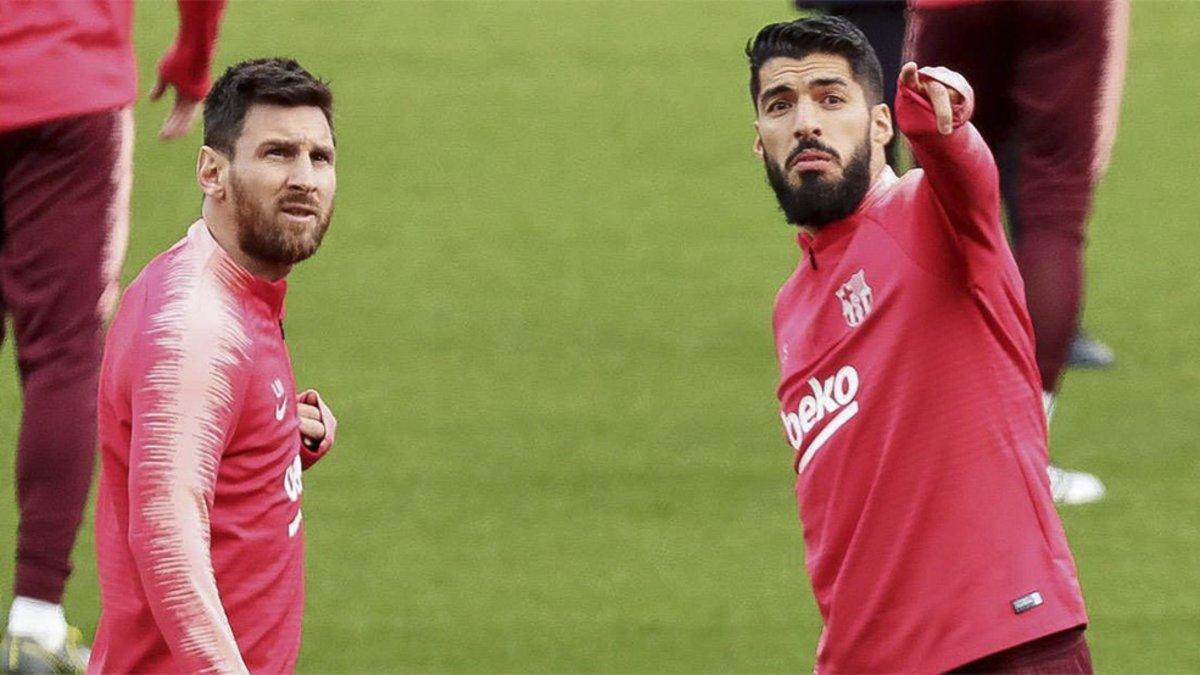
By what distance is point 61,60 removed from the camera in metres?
5.02

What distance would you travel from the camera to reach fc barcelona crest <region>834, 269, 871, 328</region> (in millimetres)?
3816

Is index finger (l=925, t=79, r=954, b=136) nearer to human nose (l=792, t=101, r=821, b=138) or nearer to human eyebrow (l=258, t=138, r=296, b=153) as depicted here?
human nose (l=792, t=101, r=821, b=138)

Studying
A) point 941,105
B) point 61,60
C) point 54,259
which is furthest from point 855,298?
point 61,60

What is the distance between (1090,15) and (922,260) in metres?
2.48

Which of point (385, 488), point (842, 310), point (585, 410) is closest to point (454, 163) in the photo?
point (585, 410)

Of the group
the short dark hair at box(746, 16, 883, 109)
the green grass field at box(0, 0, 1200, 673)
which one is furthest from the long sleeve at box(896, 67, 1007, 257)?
the green grass field at box(0, 0, 1200, 673)

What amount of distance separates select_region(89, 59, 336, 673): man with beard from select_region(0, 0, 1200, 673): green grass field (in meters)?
1.69

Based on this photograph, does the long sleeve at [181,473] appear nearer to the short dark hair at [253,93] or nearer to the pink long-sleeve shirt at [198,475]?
the pink long-sleeve shirt at [198,475]

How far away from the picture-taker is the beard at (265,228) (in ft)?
11.4

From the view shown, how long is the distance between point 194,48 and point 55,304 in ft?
2.99

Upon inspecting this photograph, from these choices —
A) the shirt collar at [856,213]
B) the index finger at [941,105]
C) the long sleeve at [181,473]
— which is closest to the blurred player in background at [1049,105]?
the shirt collar at [856,213]

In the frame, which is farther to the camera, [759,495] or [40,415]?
[759,495]

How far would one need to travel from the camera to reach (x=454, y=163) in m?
10.2

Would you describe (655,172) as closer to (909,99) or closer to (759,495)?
(759,495)
